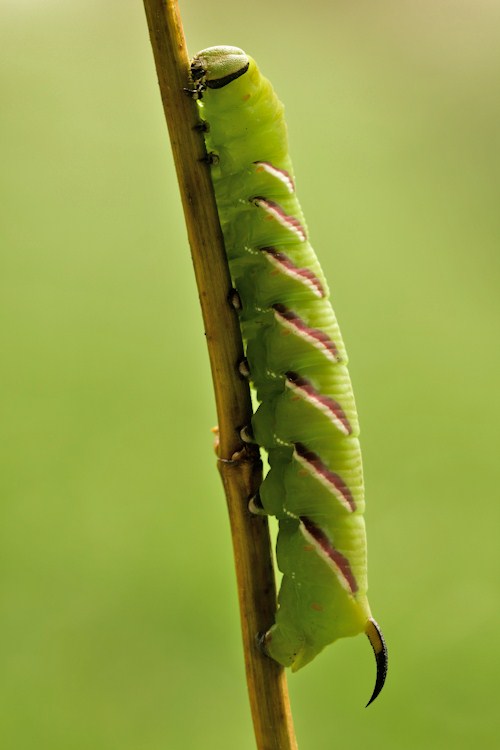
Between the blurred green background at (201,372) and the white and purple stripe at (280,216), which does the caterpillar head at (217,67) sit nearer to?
the white and purple stripe at (280,216)

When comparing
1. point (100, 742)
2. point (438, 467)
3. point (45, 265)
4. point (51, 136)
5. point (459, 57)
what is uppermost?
point (459, 57)

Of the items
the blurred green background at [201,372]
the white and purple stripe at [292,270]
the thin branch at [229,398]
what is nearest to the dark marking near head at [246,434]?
the thin branch at [229,398]

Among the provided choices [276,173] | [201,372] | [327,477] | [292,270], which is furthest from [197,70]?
[201,372]

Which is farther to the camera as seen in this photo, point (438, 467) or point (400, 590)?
point (438, 467)

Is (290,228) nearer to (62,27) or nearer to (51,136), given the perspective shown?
(51,136)

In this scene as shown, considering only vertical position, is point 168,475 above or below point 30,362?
below

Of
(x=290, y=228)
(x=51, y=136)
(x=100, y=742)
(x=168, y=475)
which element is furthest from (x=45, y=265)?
(x=290, y=228)

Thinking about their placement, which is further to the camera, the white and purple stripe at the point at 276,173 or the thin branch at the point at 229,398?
the white and purple stripe at the point at 276,173
